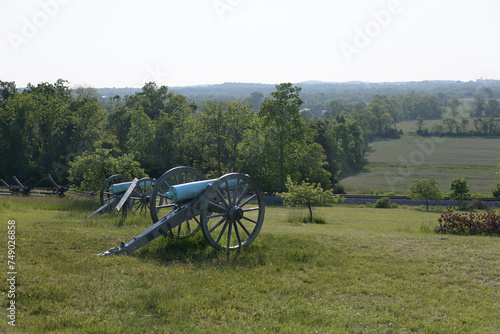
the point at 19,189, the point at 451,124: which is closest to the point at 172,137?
the point at 19,189

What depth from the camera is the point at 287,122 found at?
45.1m

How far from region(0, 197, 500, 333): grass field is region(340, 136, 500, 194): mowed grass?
46.0 meters

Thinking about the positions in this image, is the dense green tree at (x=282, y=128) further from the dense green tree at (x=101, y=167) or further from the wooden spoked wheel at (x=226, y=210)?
the wooden spoked wheel at (x=226, y=210)

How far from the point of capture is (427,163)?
264ft

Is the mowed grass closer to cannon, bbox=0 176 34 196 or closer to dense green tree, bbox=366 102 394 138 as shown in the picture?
dense green tree, bbox=366 102 394 138

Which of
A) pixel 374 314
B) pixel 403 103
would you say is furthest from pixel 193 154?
pixel 403 103

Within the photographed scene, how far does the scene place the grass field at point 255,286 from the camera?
6043 mm

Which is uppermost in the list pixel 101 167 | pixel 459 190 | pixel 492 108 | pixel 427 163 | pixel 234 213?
pixel 492 108

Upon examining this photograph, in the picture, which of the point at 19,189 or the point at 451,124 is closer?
the point at 19,189

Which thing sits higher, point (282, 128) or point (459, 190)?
point (282, 128)

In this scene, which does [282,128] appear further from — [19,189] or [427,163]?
[427,163]

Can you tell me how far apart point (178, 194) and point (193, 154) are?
41756 millimetres

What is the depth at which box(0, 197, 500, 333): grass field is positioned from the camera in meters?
6.04

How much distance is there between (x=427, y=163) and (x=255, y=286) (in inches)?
3144
